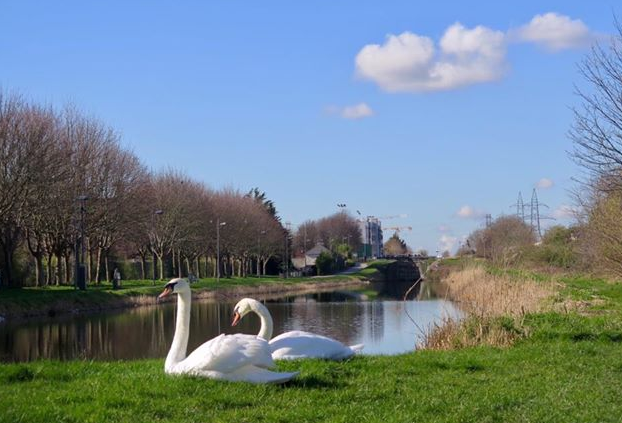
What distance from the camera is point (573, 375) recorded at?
1038cm

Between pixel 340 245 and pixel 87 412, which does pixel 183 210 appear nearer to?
pixel 87 412

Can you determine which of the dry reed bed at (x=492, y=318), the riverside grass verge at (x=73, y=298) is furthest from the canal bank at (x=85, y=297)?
the dry reed bed at (x=492, y=318)

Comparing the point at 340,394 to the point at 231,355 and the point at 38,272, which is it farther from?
the point at 38,272

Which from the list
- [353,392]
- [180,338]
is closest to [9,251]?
[180,338]

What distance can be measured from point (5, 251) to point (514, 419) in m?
38.9

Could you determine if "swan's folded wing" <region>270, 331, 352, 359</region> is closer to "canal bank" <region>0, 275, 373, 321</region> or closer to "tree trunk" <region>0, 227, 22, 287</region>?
"canal bank" <region>0, 275, 373, 321</region>

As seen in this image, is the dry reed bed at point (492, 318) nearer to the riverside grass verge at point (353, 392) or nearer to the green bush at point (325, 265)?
the riverside grass verge at point (353, 392)

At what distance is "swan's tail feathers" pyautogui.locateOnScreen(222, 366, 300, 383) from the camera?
8898mm

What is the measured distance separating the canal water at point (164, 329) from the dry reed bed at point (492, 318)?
742mm

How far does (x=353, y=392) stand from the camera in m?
8.74

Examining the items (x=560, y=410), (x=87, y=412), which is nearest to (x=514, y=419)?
(x=560, y=410)

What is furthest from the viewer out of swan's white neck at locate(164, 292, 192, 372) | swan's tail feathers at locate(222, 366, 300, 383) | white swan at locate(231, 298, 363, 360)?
white swan at locate(231, 298, 363, 360)

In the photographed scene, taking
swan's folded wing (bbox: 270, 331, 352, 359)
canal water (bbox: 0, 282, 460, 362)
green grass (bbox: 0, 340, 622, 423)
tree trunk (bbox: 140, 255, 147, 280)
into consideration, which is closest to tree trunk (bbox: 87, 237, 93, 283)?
tree trunk (bbox: 140, 255, 147, 280)

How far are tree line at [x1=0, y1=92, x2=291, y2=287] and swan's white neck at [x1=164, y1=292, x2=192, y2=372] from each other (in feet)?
93.9
